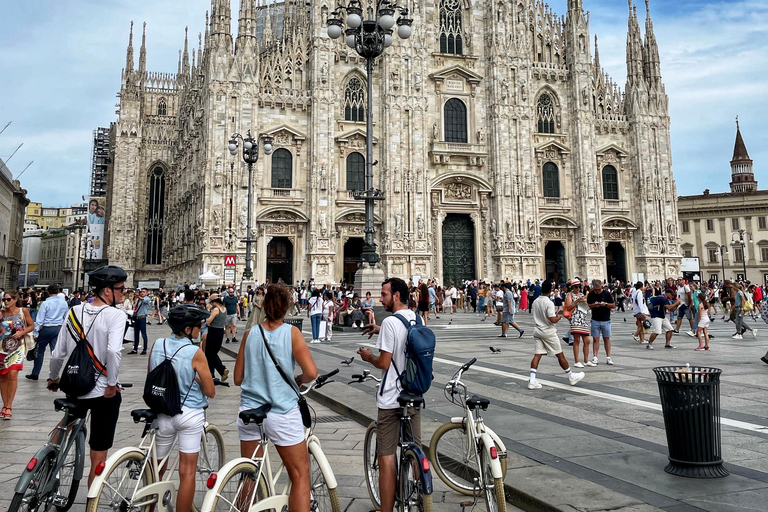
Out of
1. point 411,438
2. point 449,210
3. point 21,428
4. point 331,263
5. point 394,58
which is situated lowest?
point 21,428

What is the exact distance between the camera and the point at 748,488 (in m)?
4.02

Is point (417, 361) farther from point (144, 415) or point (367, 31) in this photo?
point (367, 31)

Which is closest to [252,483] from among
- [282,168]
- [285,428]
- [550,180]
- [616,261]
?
[285,428]

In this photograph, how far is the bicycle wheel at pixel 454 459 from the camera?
4199mm

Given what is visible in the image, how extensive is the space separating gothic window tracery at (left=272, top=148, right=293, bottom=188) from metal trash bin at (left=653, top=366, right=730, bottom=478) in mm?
27502

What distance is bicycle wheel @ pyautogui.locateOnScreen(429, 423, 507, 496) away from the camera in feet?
13.8

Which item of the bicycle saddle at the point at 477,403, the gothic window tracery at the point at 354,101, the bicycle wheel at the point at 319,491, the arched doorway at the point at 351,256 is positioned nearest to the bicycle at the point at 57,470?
the bicycle wheel at the point at 319,491

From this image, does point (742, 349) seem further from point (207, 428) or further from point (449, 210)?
point (449, 210)

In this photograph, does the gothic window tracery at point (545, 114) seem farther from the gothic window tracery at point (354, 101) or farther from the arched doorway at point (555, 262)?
the gothic window tracery at point (354, 101)

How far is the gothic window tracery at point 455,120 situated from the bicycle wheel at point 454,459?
99.0 ft

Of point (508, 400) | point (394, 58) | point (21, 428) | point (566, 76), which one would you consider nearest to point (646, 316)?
point (508, 400)

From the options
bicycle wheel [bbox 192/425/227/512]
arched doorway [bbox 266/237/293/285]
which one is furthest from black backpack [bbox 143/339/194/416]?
arched doorway [bbox 266/237/293/285]

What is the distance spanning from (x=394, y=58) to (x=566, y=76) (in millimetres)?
11404

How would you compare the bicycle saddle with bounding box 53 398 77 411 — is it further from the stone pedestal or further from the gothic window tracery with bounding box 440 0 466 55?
the gothic window tracery with bounding box 440 0 466 55
